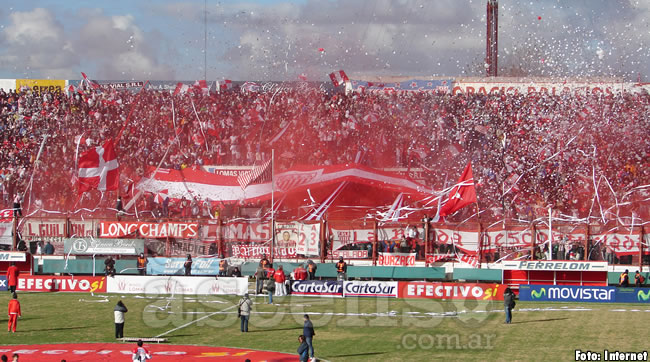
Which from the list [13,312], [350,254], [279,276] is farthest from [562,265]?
[13,312]

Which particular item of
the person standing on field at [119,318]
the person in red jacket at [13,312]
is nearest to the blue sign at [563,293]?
the person standing on field at [119,318]

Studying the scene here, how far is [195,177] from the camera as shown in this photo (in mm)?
44844

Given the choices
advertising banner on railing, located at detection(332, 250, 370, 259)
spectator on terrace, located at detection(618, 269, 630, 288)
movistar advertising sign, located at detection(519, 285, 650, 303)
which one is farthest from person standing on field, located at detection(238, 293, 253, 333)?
spectator on terrace, located at detection(618, 269, 630, 288)

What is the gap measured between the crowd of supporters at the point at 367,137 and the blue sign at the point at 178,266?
7696 millimetres

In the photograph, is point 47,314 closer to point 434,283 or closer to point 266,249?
point 266,249

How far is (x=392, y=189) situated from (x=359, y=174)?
1919 mm

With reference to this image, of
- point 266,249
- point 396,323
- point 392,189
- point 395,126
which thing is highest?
point 395,126

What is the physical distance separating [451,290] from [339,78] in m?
27.7

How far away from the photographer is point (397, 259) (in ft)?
125

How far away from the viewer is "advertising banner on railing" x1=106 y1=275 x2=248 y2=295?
1411 inches

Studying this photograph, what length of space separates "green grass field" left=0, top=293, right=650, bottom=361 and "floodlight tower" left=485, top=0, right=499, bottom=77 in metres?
34.2

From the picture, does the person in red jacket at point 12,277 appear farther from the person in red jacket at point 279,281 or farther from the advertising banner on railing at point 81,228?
the person in red jacket at point 279,281

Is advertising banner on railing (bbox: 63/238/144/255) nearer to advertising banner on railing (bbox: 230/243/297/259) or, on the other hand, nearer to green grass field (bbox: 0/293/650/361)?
green grass field (bbox: 0/293/650/361)

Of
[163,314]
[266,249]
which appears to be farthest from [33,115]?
[163,314]
